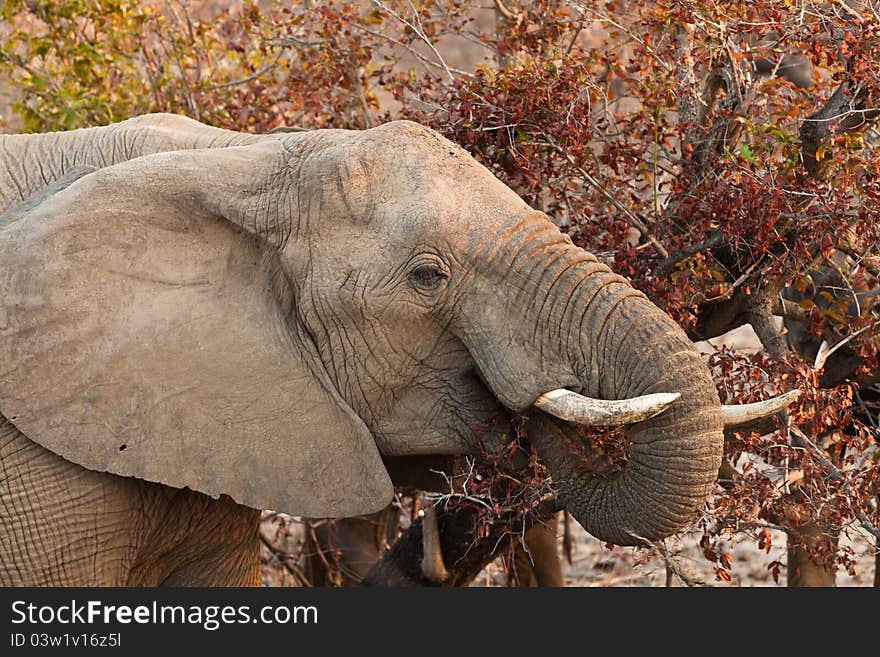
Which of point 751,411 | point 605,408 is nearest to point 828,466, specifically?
point 751,411

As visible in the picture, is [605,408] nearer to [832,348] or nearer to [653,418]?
[653,418]

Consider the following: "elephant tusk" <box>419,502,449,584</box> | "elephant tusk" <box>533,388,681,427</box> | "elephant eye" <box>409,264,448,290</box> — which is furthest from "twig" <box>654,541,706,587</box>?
"elephant eye" <box>409,264,448,290</box>

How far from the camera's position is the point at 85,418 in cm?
417

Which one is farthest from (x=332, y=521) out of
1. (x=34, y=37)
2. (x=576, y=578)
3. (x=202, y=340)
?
(x=202, y=340)

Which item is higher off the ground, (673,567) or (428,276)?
(428,276)

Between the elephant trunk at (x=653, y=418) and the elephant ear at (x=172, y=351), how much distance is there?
2.19ft

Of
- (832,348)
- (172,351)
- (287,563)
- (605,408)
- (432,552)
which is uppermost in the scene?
(605,408)

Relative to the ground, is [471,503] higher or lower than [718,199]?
lower

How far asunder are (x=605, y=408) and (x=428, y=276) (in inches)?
24.5

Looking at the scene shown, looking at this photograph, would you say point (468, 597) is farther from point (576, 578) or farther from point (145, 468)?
point (576, 578)

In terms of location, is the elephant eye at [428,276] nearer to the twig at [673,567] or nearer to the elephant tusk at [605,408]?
the elephant tusk at [605,408]

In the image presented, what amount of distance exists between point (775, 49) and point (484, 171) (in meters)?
1.45

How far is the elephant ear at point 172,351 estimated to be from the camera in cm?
Result: 416

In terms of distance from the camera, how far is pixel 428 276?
4.04m
